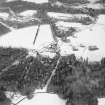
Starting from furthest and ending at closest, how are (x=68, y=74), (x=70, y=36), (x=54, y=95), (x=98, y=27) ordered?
(x=98, y=27) → (x=70, y=36) → (x=68, y=74) → (x=54, y=95)

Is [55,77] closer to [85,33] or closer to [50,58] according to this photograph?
[50,58]

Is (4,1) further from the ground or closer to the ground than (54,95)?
further from the ground

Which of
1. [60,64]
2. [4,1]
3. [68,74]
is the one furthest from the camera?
[4,1]

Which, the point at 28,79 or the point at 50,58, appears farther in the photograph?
Result: the point at 50,58

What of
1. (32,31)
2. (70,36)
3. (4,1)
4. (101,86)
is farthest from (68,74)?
(4,1)

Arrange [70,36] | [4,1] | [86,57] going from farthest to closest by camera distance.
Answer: [4,1] → [70,36] → [86,57]

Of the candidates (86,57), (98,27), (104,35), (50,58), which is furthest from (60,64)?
(98,27)

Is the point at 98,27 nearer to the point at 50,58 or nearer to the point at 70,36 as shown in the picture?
the point at 70,36

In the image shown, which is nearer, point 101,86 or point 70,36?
point 101,86

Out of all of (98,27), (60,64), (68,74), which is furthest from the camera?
(98,27)
